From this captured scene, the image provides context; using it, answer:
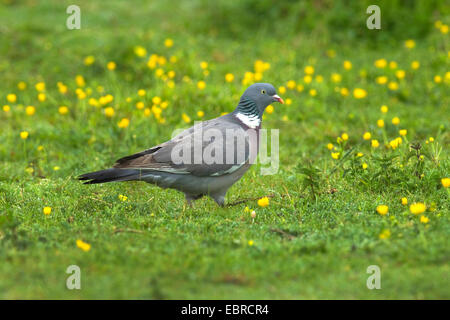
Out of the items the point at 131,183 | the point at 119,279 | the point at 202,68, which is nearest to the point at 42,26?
the point at 202,68

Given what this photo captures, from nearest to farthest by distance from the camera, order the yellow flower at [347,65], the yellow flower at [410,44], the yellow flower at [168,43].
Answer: the yellow flower at [347,65]
the yellow flower at [168,43]
the yellow flower at [410,44]

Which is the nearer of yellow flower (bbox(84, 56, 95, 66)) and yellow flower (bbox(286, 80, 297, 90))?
yellow flower (bbox(286, 80, 297, 90))

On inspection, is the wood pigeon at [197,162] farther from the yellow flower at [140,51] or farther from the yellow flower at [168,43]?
the yellow flower at [168,43]

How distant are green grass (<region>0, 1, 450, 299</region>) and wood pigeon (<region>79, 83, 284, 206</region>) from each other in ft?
0.77

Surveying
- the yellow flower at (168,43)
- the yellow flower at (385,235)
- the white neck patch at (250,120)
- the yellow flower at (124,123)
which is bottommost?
the yellow flower at (385,235)

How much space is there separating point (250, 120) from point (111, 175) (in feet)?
4.52

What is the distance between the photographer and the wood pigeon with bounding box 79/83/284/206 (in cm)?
554

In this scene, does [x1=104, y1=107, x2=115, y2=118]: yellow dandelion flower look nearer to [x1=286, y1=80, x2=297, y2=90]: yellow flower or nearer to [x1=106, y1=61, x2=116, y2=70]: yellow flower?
[x1=106, y1=61, x2=116, y2=70]: yellow flower

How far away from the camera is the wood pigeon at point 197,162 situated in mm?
5539

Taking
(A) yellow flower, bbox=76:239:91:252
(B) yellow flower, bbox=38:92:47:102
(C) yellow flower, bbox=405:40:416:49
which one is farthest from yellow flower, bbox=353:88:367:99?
(A) yellow flower, bbox=76:239:91:252

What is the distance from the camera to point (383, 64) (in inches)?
357

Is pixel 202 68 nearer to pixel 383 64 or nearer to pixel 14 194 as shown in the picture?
pixel 383 64

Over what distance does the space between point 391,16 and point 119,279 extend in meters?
7.68

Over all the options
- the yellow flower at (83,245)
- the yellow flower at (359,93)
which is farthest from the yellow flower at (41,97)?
Result: the yellow flower at (83,245)
